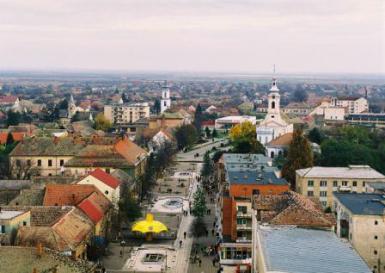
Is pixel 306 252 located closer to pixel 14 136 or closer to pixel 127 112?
pixel 14 136

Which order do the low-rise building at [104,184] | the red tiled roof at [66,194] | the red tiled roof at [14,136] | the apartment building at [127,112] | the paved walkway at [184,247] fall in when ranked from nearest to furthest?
the paved walkway at [184,247], the red tiled roof at [66,194], the low-rise building at [104,184], the red tiled roof at [14,136], the apartment building at [127,112]

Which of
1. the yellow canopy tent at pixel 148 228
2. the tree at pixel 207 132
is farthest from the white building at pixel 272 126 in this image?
the yellow canopy tent at pixel 148 228

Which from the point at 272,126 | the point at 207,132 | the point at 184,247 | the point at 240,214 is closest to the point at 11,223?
the point at 184,247

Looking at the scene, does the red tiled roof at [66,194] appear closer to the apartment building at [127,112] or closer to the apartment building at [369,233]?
the apartment building at [369,233]

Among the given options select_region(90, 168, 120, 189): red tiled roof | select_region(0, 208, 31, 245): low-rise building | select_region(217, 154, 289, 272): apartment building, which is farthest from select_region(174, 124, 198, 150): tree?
select_region(0, 208, 31, 245): low-rise building

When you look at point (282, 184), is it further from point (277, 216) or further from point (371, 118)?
point (371, 118)
